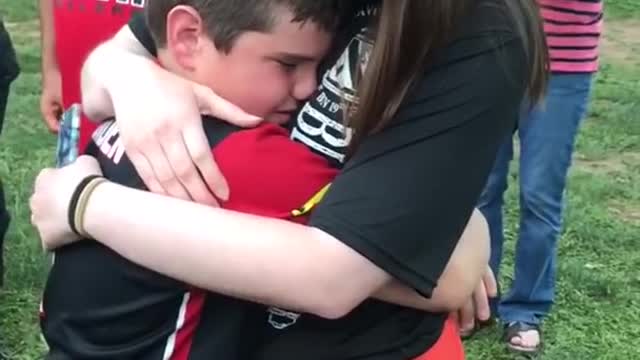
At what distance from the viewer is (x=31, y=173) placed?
644cm

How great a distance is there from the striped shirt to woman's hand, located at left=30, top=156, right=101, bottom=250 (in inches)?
111

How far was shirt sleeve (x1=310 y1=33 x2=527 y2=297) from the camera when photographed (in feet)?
5.47

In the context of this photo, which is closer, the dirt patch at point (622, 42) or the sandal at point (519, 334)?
→ the sandal at point (519, 334)

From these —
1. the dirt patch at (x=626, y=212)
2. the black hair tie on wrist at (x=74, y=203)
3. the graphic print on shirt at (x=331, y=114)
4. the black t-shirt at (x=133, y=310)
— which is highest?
the graphic print on shirt at (x=331, y=114)

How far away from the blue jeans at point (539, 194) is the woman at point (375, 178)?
2.71 meters

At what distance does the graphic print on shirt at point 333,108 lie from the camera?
175 centimetres

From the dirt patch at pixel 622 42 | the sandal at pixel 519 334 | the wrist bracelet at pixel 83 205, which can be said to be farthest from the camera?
the dirt patch at pixel 622 42

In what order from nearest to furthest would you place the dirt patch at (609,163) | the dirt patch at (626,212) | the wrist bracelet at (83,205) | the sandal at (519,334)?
the wrist bracelet at (83,205)
the sandal at (519,334)
the dirt patch at (626,212)
the dirt patch at (609,163)

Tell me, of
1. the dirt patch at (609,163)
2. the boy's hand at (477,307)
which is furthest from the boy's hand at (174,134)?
the dirt patch at (609,163)

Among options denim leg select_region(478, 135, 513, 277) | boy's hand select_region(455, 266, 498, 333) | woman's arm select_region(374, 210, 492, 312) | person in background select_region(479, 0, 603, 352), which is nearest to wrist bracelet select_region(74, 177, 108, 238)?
woman's arm select_region(374, 210, 492, 312)

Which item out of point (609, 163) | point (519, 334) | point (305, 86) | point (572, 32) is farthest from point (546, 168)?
point (305, 86)

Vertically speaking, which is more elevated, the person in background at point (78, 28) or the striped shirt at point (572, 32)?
the person in background at point (78, 28)

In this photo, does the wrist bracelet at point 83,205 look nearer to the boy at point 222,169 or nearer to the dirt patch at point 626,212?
the boy at point 222,169

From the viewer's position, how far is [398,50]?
1.64m
